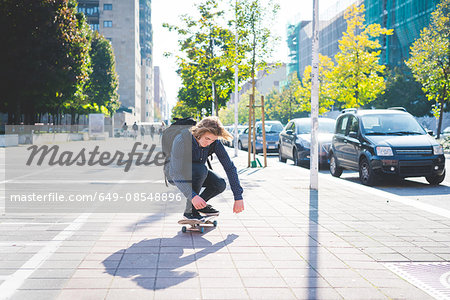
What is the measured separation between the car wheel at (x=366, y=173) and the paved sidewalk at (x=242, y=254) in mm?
3373

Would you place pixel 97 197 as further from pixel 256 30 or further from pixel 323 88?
pixel 323 88

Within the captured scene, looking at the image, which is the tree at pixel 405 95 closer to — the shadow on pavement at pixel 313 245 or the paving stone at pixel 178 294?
the shadow on pavement at pixel 313 245

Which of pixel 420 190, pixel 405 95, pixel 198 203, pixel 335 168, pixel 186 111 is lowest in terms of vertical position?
pixel 420 190

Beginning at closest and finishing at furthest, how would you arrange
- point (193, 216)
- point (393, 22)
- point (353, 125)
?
point (193, 216)
point (353, 125)
point (393, 22)

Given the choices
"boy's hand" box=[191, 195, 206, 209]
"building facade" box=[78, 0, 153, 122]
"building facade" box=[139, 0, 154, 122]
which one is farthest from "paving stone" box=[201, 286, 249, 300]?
"building facade" box=[139, 0, 154, 122]

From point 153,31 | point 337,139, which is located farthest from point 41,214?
point 153,31

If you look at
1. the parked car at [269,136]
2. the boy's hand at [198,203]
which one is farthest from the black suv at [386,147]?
the parked car at [269,136]

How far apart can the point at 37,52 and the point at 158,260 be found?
111ft

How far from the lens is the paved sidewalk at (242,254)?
12.9 feet

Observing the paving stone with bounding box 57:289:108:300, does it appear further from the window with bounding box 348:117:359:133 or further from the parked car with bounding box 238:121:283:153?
the parked car with bounding box 238:121:283:153

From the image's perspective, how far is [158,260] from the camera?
15.7 feet

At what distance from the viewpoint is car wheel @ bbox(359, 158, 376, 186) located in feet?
38.0

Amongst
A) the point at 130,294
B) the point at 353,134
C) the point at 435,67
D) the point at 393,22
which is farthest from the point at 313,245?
the point at 393,22

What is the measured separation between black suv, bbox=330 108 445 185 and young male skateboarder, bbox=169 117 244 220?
6.23 metres
